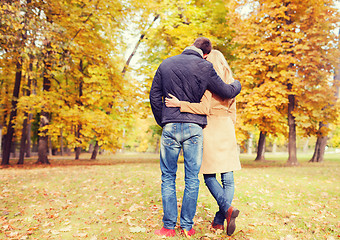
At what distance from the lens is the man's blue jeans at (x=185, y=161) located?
297 cm

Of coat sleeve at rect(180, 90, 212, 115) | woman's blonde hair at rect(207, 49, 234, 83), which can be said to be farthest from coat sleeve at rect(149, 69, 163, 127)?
woman's blonde hair at rect(207, 49, 234, 83)

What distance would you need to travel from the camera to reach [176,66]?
2.99 m

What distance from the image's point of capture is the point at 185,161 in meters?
3.04

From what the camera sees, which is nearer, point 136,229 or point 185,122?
point 185,122

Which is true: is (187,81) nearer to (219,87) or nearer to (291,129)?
(219,87)

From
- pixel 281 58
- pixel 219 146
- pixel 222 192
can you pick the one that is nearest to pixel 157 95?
pixel 219 146

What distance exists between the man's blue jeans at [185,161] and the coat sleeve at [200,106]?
0.53 feet

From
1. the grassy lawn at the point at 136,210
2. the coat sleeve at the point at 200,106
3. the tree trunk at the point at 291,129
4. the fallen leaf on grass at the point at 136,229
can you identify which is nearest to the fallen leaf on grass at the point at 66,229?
the grassy lawn at the point at 136,210

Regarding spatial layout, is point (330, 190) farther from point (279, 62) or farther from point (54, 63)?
point (54, 63)

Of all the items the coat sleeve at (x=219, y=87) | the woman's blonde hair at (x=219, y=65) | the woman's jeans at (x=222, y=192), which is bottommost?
the woman's jeans at (x=222, y=192)

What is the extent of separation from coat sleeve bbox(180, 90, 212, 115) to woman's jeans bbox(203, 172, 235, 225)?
837mm

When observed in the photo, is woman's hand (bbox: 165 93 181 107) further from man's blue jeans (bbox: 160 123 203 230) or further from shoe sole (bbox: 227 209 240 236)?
shoe sole (bbox: 227 209 240 236)

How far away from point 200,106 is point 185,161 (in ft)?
2.19

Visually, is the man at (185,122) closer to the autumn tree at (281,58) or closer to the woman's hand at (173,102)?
the woman's hand at (173,102)
